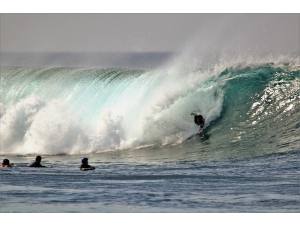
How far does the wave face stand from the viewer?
2092 cm

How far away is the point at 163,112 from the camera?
22922 mm

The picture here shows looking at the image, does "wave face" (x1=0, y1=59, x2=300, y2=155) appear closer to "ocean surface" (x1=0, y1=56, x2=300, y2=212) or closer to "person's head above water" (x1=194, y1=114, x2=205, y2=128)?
"ocean surface" (x1=0, y1=56, x2=300, y2=212)

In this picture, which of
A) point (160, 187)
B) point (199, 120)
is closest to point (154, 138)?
point (199, 120)

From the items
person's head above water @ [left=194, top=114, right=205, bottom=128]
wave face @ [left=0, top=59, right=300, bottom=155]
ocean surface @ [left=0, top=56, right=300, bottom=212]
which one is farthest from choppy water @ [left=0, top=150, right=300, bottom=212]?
person's head above water @ [left=194, top=114, right=205, bottom=128]

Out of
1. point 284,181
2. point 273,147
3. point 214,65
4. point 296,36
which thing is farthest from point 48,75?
point 284,181

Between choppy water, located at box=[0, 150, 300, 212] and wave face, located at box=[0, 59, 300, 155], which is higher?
wave face, located at box=[0, 59, 300, 155]

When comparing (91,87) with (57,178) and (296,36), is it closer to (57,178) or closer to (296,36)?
(296,36)

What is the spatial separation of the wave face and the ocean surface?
31mm

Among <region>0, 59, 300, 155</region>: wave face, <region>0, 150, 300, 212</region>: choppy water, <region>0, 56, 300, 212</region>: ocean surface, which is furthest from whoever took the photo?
<region>0, 59, 300, 155</region>: wave face

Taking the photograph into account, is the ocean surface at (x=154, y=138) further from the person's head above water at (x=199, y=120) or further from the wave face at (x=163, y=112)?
the person's head above water at (x=199, y=120)

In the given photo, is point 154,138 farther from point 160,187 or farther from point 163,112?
point 160,187

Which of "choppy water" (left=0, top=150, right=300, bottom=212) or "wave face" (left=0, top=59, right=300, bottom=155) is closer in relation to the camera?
"choppy water" (left=0, top=150, right=300, bottom=212)
